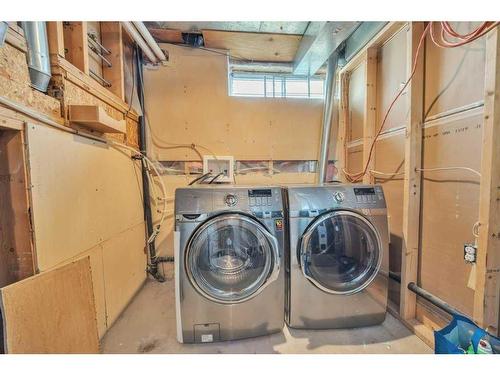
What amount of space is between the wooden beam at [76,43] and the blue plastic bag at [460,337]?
2613 millimetres

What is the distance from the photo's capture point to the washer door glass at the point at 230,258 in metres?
1.42

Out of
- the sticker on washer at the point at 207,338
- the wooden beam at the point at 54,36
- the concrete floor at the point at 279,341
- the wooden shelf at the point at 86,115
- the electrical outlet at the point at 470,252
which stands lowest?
the concrete floor at the point at 279,341

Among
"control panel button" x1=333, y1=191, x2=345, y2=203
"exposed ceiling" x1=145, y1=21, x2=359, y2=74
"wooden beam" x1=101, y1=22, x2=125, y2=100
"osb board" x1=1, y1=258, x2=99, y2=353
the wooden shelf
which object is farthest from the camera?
"exposed ceiling" x1=145, y1=21, x2=359, y2=74

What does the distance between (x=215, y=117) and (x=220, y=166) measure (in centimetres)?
55

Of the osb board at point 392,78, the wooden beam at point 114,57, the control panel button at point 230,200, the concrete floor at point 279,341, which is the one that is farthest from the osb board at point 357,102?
the wooden beam at point 114,57

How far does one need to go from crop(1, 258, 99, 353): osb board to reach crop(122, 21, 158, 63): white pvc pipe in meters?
1.78

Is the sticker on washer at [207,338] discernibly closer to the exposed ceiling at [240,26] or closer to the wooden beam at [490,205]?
the wooden beam at [490,205]

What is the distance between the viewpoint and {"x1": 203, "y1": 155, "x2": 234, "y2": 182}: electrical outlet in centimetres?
250

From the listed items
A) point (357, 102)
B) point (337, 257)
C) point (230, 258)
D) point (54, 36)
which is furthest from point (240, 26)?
point (337, 257)

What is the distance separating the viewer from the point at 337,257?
1.62 m

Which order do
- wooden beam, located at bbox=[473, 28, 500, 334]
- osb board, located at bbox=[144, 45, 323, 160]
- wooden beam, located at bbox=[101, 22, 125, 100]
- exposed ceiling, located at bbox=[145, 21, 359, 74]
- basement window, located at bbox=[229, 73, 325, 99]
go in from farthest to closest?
basement window, located at bbox=[229, 73, 325, 99] < osb board, located at bbox=[144, 45, 323, 160] < exposed ceiling, located at bbox=[145, 21, 359, 74] < wooden beam, located at bbox=[101, 22, 125, 100] < wooden beam, located at bbox=[473, 28, 500, 334]

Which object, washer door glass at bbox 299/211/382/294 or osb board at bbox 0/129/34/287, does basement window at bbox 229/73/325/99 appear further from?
osb board at bbox 0/129/34/287

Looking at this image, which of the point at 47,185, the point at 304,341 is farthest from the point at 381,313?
the point at 47,185

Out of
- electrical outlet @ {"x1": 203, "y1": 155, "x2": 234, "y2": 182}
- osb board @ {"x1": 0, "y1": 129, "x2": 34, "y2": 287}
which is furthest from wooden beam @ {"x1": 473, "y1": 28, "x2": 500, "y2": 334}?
osb board @ {"x1": 0, "y1": 129, "x2": 34, "y2": 287}
